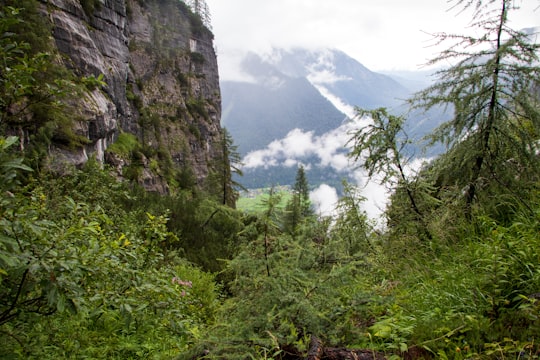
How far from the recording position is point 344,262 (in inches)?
123

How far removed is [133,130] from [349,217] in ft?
124

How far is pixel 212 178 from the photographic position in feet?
96.4

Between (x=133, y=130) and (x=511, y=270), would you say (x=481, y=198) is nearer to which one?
(x=511, y=270)

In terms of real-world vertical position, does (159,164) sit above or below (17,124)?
above

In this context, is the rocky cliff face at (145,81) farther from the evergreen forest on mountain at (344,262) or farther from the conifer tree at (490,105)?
the conifer tree at (490,105)

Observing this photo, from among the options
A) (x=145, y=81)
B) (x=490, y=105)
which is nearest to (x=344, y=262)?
(x=490, y=105)

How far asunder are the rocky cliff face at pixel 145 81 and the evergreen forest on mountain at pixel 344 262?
18.0 metres

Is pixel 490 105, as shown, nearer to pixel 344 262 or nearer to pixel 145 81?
pixel 344 262

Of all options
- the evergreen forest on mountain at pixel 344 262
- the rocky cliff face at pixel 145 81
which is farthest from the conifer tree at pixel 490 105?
the rocky cliff face at pixel 145 81

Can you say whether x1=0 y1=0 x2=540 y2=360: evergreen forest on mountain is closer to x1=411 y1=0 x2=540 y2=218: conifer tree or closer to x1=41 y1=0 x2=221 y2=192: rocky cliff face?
x1=411 y1=0 x2=540 y2=218: conifer tree

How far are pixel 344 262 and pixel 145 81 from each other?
50337 mm

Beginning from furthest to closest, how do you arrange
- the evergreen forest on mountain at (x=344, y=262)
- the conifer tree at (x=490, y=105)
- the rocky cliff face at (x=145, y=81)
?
the rocky cliff face at (x=145, y=81) → the conifer tree at (x=490, y=105) → the evergreen forest on mountain at (x=344, y=262)

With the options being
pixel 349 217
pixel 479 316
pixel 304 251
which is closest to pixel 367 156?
pixel 349 217

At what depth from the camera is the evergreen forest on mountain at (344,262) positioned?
2.04 m
